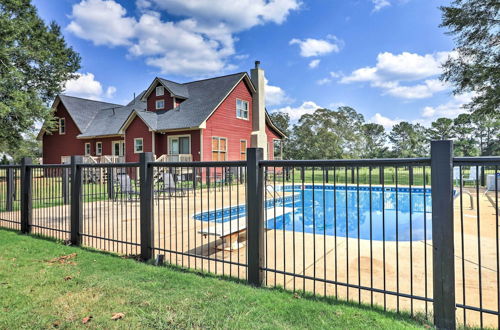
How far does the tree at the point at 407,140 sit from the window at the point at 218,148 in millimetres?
37938

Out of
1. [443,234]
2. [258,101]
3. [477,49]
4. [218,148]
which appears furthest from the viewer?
[258,101]

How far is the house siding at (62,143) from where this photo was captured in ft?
80.6

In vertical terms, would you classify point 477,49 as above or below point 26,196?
above

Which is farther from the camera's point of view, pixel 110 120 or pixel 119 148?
pixel 110 120

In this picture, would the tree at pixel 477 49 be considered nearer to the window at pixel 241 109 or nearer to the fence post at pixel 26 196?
the window at pixel 241 109

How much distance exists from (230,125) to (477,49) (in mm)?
14491

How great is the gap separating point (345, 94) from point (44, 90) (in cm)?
3819

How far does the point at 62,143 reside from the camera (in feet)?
82.9

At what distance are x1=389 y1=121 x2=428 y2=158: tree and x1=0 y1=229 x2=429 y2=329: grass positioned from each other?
5067 centimetres

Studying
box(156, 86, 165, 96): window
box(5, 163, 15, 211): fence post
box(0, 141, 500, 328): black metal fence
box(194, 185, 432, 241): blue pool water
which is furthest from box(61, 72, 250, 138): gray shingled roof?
box(0, 141, 500, 328): black metal fence

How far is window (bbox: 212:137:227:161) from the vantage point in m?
19.8

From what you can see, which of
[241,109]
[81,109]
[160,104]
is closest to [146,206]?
[241,109]

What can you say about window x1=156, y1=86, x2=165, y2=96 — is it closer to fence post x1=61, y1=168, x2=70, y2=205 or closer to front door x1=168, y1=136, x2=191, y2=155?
front door x1=168, y1=136, x2=191, y2=155

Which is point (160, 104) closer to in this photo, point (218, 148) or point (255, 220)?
point (218, 148)
